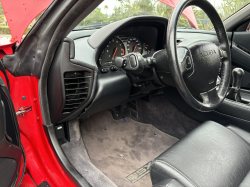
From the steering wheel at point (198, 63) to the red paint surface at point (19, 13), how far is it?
77cm

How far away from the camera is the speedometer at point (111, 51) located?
1394mm

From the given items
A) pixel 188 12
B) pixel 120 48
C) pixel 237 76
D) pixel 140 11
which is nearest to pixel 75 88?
pixel 120 48

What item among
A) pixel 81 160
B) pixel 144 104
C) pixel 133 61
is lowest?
pixel 81 160

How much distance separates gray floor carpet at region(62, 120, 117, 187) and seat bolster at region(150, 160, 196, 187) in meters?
0.50

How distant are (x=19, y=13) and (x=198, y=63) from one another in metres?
1.06

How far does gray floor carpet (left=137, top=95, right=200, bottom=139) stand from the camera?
1.88 metres

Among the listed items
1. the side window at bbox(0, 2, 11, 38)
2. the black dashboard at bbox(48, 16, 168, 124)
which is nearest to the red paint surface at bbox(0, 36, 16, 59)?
the side window at bbox(0, 2, 11, 38)

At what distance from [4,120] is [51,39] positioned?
40 cm

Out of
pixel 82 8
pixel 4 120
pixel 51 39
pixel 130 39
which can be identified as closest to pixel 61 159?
pixel 4 120

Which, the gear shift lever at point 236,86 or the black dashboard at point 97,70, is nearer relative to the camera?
the black dashboard at point 97,70

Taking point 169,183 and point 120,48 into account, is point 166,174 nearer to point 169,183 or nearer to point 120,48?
point 169,183

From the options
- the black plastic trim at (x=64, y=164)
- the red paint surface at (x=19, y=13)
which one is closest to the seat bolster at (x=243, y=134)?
the black plastic trim at (x=64, y=164)

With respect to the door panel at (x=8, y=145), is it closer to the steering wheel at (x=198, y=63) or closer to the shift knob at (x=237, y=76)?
the steering wheel at (x=198, y=63)

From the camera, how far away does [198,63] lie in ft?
3.40
